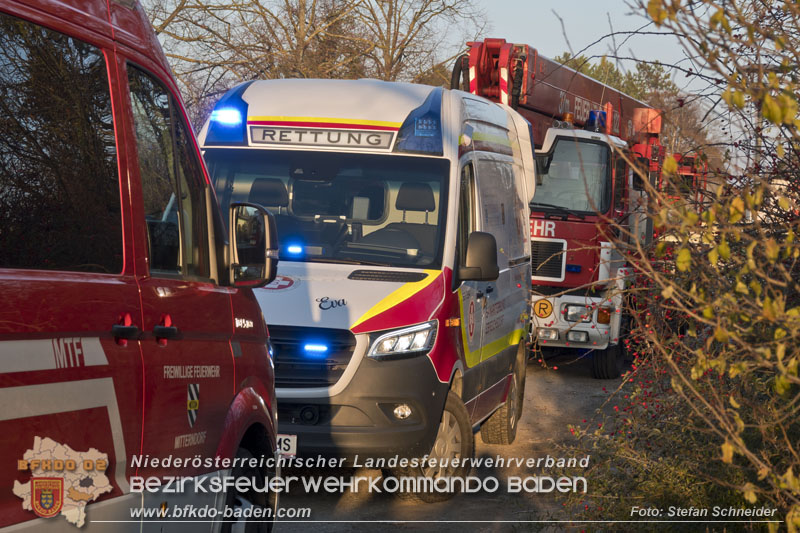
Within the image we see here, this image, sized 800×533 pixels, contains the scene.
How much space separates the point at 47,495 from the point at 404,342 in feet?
13.5

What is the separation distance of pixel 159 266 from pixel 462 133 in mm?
4521

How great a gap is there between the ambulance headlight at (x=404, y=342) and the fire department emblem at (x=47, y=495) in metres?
3.94

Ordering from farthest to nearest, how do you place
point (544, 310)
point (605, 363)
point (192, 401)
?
point (605, 363), point (544, 310), point (192, 401)

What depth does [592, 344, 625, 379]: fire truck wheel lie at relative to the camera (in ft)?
47.1

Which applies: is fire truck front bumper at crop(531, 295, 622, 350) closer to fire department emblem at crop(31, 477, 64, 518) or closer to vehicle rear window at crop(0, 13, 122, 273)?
vehicle rear window at crop(0, 13, 122, 273)

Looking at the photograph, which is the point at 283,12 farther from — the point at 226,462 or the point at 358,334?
the point at 226,462

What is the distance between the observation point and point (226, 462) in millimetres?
4363

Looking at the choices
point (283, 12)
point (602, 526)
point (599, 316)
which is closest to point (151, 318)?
point (602, 526)

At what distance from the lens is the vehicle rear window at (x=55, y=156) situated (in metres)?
2.98

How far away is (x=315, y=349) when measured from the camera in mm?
6934

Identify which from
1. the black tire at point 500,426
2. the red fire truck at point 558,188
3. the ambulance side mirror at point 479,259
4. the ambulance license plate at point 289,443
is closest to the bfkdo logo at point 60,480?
the ambulance license plate at point 289,443

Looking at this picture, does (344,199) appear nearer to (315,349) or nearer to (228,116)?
(228,116)

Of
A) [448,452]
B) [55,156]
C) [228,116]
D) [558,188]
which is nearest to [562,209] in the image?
[558,188]

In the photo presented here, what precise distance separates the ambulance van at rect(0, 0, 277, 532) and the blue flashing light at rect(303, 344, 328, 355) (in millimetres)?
2390
